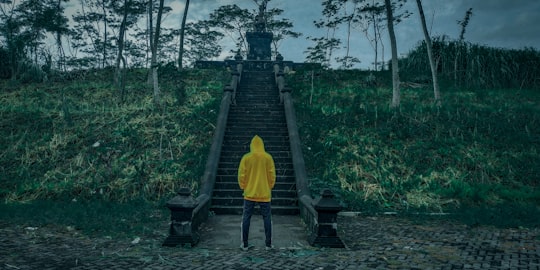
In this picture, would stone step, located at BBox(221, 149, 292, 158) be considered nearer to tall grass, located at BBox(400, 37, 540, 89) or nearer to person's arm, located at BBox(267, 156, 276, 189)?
person's arm, located at BBox(267, 156, 276, 189)

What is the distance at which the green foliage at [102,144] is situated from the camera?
32.8 feet

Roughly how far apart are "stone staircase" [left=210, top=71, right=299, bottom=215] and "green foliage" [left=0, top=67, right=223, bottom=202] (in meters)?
0.82

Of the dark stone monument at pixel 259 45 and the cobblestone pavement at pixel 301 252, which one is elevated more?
the dark stone monument at pixel 259 45

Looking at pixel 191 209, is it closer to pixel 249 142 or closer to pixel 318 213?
pixel 318 213

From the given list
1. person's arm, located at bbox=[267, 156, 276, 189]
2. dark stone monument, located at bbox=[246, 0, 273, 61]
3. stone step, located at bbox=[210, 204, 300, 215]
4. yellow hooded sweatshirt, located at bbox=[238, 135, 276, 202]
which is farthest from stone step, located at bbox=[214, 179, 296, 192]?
dark stone monument, located at bbox=[246, 0, 273, 61]

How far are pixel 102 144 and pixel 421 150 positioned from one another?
10.7 meters

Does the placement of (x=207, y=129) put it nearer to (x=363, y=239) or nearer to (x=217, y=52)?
(x=363, y=239)

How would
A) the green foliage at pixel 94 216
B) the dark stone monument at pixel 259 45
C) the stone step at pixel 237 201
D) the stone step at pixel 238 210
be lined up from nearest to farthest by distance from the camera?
1. the green foliage at pixel 94 216
2. the stone step at pixel 238 210
3. the stone step at pixel 237 201
4. the dark stone monument at pixel 259 45

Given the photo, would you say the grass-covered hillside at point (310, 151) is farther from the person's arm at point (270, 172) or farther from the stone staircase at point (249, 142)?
the person's arm at point (270, 172)

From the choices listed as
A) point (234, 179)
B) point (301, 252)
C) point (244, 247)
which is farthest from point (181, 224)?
point (234, 179)

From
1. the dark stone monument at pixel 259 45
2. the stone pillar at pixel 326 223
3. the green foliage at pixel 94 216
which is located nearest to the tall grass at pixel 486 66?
the dark stone monument at pixel 259 45

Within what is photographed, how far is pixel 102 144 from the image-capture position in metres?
12.1

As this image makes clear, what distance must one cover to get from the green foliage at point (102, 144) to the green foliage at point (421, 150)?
4.05m

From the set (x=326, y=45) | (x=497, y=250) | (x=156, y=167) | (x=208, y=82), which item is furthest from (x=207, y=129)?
(x=326, y=45)
